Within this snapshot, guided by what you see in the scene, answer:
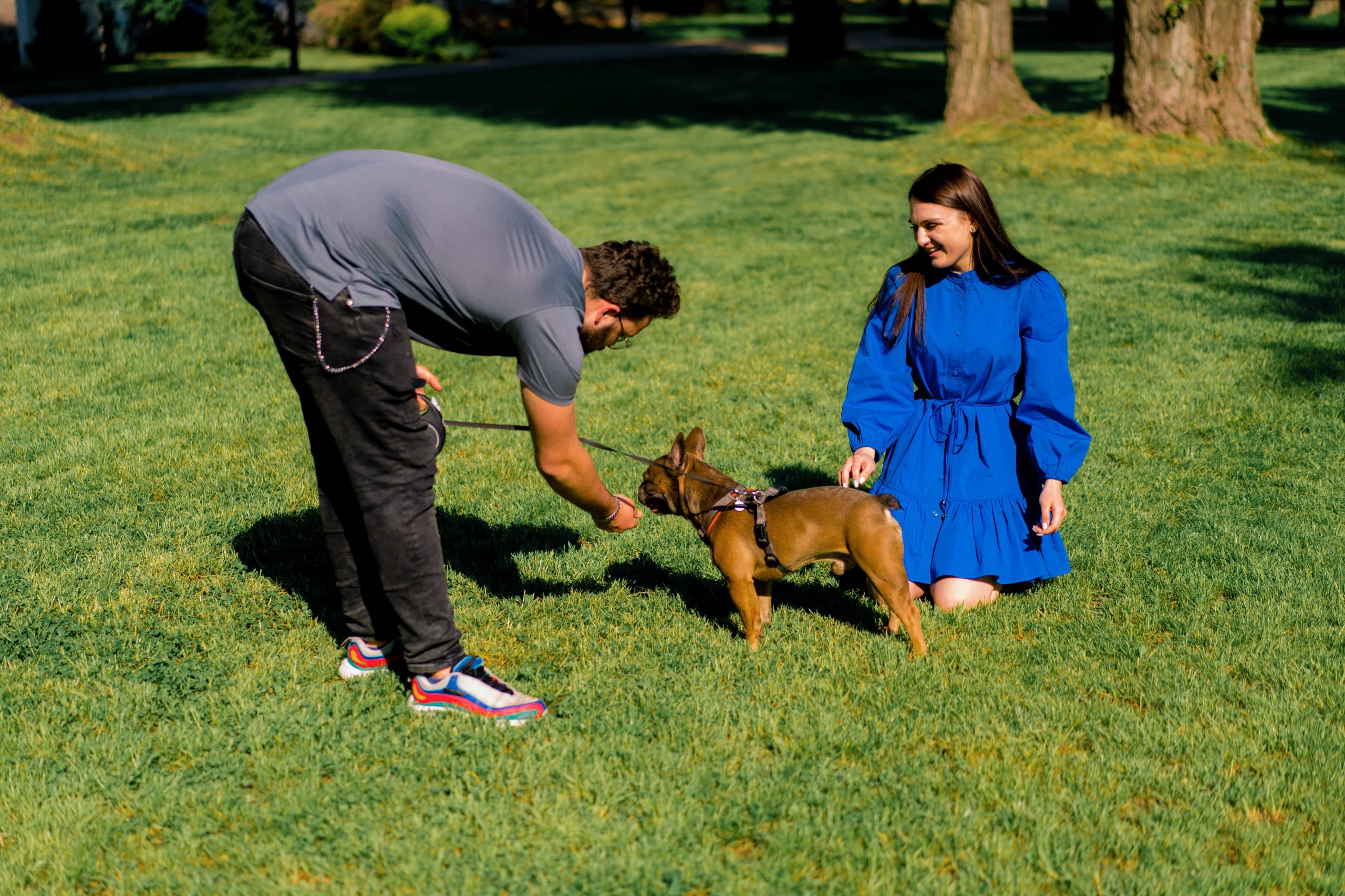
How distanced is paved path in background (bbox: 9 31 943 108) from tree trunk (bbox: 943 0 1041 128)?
693 inches

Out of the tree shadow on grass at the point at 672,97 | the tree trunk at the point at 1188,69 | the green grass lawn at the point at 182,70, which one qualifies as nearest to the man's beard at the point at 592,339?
the tree trunk at the point at 1188,69

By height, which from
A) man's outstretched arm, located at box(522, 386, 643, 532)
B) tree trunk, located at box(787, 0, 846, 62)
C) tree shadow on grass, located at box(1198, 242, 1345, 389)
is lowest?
tree shadow on grass, located at box(1198, 242, 1345, 389)

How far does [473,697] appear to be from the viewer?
3719 millimetres

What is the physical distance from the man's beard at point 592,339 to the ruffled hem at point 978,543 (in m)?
2.02

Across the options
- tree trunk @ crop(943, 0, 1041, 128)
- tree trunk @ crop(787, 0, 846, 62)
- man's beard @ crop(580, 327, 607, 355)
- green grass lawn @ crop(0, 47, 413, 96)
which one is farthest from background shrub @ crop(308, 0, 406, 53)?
man's beard @ crop(580, 327, 607, 355)

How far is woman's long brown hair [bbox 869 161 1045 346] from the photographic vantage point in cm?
436

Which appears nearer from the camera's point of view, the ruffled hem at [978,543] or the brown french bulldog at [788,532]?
the brown french bulldog at [788,532]

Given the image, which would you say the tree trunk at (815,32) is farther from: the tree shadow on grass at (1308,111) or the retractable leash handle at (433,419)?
the retractable leash handle at (433,419)

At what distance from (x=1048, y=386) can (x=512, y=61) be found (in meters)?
33.3

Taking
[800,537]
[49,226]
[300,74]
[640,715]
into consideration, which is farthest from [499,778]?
[300,74]

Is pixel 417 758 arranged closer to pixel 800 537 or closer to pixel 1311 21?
pixel 800 537

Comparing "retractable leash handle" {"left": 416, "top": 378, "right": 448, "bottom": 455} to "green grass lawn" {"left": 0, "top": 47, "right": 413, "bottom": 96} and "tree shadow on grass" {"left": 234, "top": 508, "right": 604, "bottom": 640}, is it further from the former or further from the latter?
"green grass lawn" {"left": 0, "top": 47, "right": 413, "bottom": 96}

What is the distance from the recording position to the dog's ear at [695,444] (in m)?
4.40

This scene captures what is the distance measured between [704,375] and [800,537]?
12.2 feet
